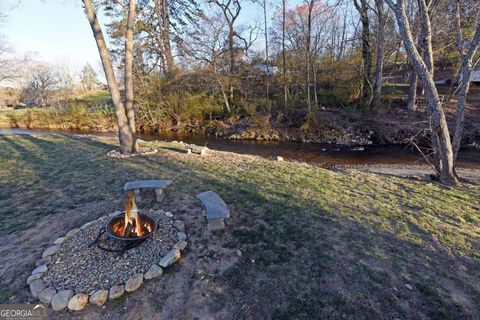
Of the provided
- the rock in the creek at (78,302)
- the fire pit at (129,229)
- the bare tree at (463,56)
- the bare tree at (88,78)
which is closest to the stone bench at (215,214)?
the fire pit at (129,229)

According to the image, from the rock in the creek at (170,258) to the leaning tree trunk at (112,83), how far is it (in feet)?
18.1

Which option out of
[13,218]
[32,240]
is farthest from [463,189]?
[13,218]

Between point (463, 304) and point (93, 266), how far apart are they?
12.9ft

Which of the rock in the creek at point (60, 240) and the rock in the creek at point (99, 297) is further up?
the rock in the creek at point (60, 240)

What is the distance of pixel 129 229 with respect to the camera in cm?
309

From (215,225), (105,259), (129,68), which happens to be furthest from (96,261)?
(129,68)

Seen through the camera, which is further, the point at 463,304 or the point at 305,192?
the point at 305,192

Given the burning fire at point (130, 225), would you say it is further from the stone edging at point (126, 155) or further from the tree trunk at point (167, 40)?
the tree trunk at point (167, 40)

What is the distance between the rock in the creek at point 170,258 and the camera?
2754mm

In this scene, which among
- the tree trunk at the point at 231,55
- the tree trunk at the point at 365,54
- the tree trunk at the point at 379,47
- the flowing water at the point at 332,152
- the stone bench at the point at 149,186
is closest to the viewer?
the stone bench at the point at 149,186

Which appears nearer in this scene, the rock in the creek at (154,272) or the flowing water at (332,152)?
the rock in the creek at (154,272)

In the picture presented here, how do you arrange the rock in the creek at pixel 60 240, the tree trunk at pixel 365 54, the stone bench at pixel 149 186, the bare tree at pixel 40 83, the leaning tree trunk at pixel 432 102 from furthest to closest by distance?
the bare tree at pixel 40 83, the tree trunk at pixel 365 54, the leaning tree trunk at pixel 432 102, the stone bench at pixel 149 186, the rock in the creek at pixel 60 240

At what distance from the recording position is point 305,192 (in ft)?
15.8

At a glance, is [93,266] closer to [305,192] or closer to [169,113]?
[305,192]
